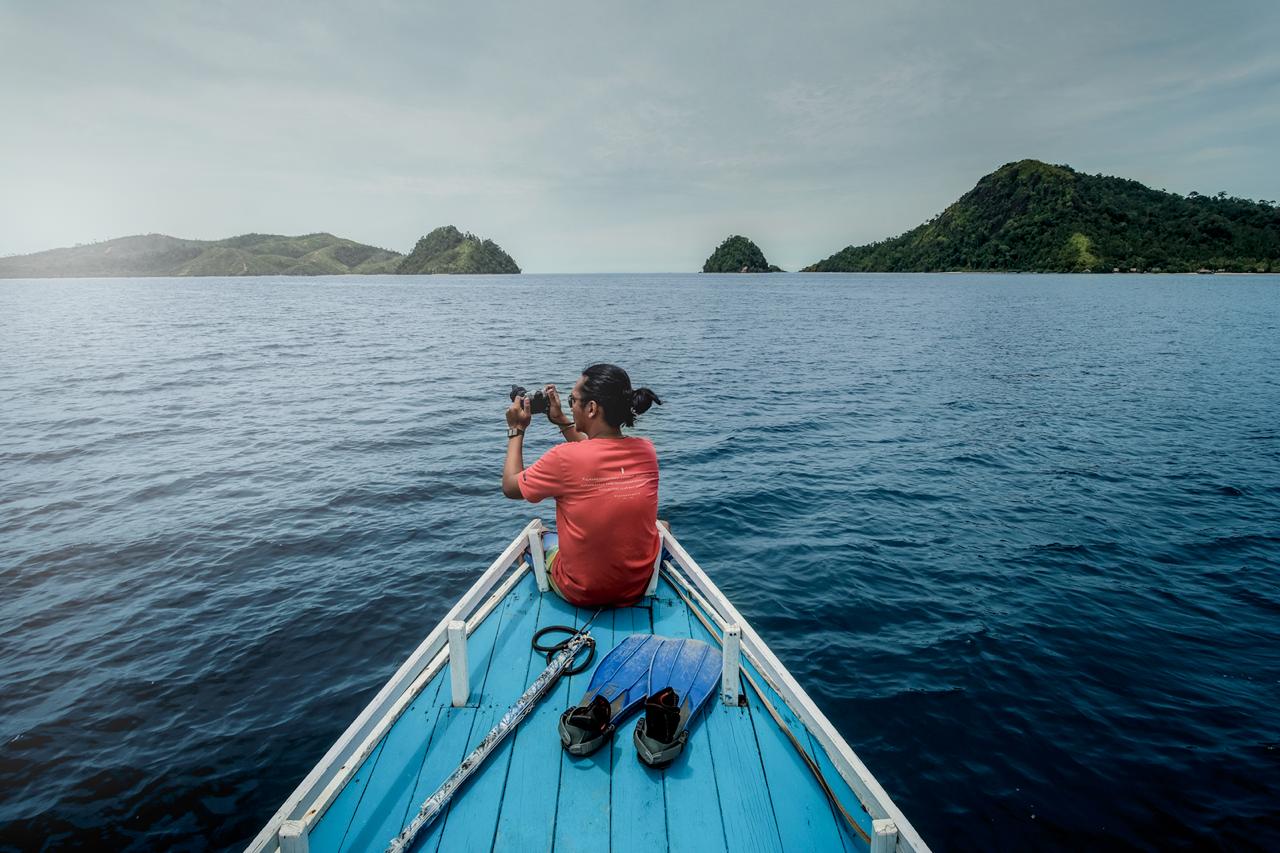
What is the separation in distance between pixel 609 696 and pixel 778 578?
22.2 feet

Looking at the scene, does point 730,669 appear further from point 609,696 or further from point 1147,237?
point 1147,237

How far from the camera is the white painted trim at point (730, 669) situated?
4.66 metres

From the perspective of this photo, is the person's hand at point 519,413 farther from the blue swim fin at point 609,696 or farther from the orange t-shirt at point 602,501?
the blue swim fin at point 609,696

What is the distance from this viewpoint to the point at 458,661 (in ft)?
15.7

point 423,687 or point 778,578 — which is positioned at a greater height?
point 423,687

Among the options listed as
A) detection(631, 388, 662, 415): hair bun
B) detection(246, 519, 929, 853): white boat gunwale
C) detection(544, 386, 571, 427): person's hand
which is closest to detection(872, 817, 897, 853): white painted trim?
detection(246, 519, 929, 853): white boat gunwale

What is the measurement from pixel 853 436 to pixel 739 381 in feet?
35.3

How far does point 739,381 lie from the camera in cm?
3034

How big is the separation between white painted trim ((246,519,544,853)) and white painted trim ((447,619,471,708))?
0.31 metres

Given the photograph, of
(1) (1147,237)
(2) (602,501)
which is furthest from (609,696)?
(1) (1147,237)

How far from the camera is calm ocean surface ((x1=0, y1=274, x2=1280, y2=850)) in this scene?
21.4 ft

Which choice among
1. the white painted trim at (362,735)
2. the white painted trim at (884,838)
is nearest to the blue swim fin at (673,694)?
the white painted trim at (884,838)

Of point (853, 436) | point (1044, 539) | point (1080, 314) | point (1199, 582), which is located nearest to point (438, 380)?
point (853, 436)

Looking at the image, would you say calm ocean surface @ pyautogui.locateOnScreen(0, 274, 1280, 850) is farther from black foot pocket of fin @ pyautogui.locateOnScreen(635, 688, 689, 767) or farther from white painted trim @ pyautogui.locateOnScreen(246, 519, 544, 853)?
black foot pocket of fin @ pyautogui.locateOnScreen(635, 688, 689, 767)
